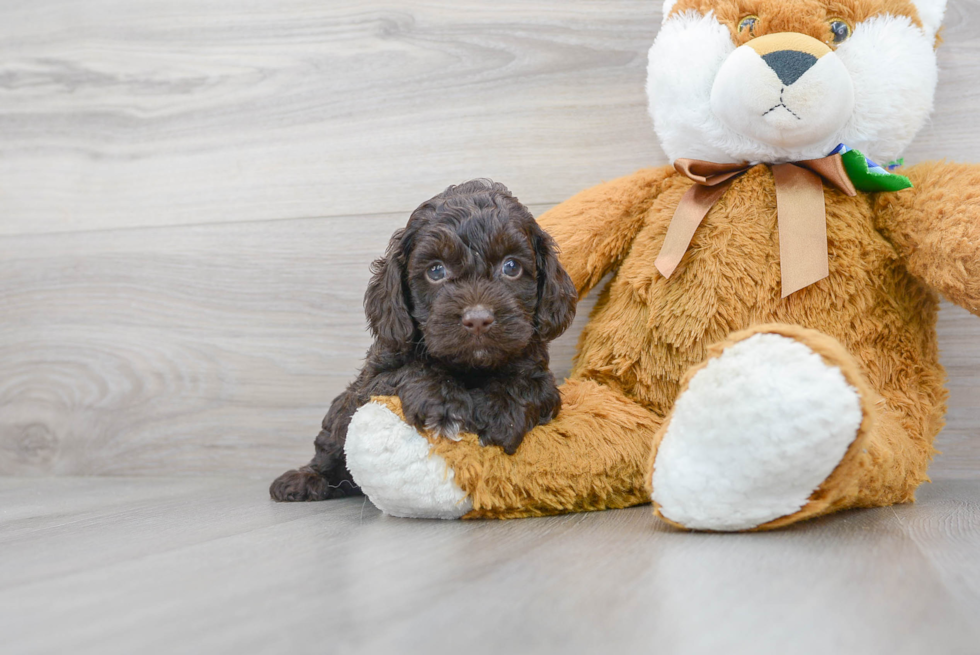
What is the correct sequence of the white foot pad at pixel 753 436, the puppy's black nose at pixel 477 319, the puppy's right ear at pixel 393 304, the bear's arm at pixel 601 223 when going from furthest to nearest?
the bear's arm at pixel 601 223 → the puppy's right ear at pixel 393 304 → the puppy's black nose at pixel 477 319 → the white foot pad at pixel 753 436

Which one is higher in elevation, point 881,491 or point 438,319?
point 438,319

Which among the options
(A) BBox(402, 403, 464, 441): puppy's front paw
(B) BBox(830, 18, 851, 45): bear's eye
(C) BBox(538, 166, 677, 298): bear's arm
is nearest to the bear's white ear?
(B) BBox(830, 18, 851, 45): bear's eye

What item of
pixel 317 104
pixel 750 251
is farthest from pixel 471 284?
pixel 317 104

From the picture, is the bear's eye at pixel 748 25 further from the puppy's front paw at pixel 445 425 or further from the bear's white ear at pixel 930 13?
the puppy's front paw at pixel 445 425

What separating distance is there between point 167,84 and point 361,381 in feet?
3.63

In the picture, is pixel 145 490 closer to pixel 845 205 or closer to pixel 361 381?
pixel 361 381

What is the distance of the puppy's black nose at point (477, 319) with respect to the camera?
1100mm

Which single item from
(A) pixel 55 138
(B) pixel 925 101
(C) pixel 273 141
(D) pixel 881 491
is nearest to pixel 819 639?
(D) pixel 881 491

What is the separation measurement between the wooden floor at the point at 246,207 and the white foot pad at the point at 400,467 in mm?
45

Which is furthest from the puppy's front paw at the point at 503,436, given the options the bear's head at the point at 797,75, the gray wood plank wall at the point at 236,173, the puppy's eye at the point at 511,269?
the bear's head at the point at 797,75

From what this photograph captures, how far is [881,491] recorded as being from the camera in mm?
1176

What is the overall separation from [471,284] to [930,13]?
95cm

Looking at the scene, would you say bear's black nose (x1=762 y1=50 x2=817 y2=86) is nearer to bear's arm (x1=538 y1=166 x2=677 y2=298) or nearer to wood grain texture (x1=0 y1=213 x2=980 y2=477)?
bear's arm (x1=538 y1=166 x2=677 y2=298)

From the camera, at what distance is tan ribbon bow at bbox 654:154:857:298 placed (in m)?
1.26
